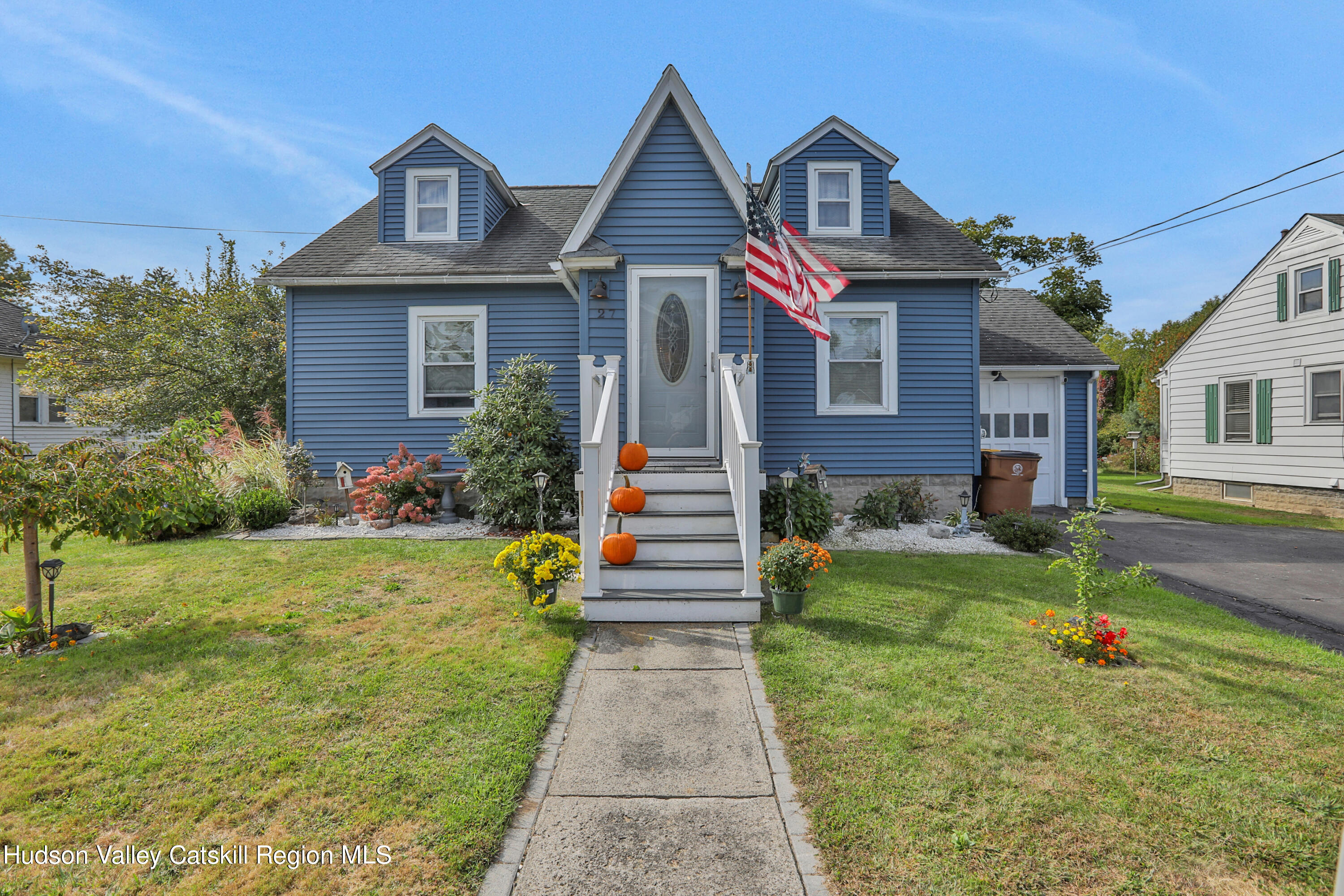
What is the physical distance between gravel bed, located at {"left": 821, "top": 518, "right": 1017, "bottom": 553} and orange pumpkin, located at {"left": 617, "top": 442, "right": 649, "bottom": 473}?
2803 millimetres

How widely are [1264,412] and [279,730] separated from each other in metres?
18.6

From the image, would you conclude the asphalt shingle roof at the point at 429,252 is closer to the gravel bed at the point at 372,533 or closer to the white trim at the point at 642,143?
the white trim at the point at 642,143

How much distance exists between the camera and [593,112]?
37.3 ft

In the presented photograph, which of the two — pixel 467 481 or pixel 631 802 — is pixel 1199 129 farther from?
pixel 631 802

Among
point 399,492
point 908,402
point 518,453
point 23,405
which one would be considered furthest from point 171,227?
point 908,402

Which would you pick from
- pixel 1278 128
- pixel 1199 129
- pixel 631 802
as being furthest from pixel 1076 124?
pixel 631 802

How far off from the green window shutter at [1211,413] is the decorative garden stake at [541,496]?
657 inches

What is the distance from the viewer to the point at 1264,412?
1302 cm

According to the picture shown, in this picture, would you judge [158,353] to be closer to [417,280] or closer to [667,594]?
[417,280]

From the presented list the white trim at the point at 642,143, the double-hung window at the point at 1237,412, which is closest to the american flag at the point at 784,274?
the white trim at the point at 642,143

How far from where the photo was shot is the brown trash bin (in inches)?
380

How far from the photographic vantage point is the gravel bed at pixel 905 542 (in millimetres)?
7621

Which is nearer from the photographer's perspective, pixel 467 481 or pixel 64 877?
pixel 64 877

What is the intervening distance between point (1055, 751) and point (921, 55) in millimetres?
10527
